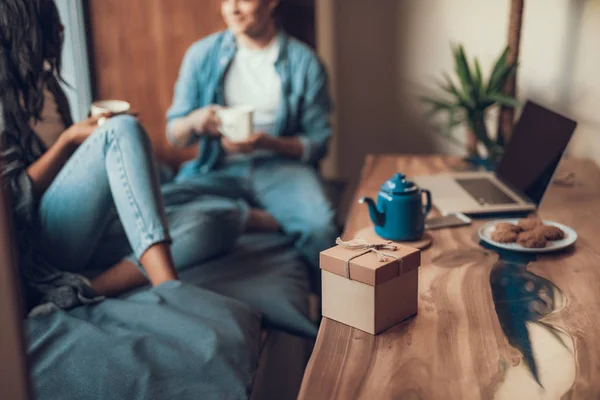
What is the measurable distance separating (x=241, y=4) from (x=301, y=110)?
38 centimetres

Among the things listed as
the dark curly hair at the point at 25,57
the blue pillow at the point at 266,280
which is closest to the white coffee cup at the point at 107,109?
the dark curly hair at the point at 25,57

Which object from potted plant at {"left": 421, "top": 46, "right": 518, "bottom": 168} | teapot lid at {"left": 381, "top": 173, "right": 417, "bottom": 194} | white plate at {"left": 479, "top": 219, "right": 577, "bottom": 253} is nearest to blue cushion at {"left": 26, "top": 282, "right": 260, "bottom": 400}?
teapot lid at {"left": 381, "top": 173, "right": 417, "bottom": 194}

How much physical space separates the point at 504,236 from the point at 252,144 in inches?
35.2

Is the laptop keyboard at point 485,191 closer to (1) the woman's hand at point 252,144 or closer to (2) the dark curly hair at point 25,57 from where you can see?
(1) the woman's hand at point 252,144

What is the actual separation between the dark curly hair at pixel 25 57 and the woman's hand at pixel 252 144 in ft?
2.05

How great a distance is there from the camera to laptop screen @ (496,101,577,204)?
1.63m

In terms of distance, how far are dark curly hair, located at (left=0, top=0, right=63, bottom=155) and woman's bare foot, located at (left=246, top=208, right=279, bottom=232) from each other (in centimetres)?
72

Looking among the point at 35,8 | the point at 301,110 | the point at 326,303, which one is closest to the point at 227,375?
the point at 326,303

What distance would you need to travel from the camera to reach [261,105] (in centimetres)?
226

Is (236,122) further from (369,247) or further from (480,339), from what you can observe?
(480,339)

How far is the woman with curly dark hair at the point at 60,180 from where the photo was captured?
1.50 m

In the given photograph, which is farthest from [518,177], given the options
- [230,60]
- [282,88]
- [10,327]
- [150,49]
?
[10,327]

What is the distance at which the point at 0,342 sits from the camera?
0.75 m

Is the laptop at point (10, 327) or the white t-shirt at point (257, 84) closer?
the laptop at point (10, 327)
